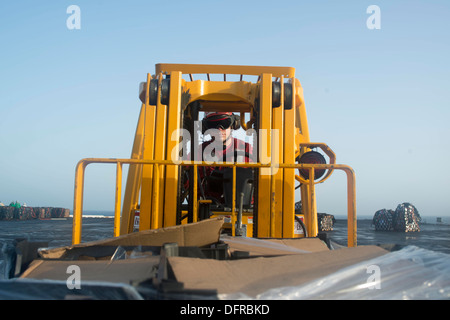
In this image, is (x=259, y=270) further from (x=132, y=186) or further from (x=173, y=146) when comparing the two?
(x=132, y=186)

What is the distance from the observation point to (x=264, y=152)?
15.1 ft

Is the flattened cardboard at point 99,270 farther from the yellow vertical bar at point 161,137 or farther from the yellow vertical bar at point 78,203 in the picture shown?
the yellow vertical bar at point 161,137

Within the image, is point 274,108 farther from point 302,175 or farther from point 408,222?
point 408,222

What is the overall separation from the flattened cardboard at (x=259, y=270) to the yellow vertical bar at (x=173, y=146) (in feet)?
8.63

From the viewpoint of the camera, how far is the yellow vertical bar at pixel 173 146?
461cm

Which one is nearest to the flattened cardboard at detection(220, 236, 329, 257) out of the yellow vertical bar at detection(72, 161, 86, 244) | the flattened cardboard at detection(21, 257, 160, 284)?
the flattened cardboard at detection(21, 257, 160, 284)

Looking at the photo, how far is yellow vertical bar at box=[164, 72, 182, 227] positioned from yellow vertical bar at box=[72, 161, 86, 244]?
1.15 metres

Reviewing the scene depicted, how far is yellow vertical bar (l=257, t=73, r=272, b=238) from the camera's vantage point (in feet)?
14.8

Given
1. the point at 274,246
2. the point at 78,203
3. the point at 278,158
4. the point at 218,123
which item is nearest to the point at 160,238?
the point at 274,246

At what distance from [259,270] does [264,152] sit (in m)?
2.76

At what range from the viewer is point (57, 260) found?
94.8 inches

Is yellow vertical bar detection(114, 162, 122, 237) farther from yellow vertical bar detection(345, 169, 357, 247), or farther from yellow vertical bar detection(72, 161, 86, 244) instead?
yellow vertical bar detection(345, 169, 357, 247)
